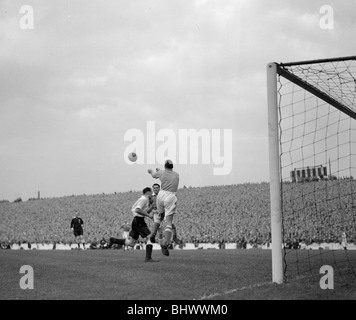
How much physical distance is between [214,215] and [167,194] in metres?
27.9

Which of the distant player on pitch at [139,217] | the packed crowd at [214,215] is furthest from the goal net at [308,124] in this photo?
the packed crowd at [214,215]

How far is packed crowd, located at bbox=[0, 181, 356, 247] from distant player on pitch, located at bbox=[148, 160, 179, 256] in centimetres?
999

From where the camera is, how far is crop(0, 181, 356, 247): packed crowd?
27.3 metres

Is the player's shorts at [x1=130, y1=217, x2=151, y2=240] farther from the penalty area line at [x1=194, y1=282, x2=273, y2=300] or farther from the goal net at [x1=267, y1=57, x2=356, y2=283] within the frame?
the penalty area line at [x1=194, y1=282, x2=273, y2=300]

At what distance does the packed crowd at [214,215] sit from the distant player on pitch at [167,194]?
9991 millimetres

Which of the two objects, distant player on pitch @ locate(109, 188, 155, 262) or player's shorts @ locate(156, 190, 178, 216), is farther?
distant player on pitch @ locate(109, 188, 155, 262)

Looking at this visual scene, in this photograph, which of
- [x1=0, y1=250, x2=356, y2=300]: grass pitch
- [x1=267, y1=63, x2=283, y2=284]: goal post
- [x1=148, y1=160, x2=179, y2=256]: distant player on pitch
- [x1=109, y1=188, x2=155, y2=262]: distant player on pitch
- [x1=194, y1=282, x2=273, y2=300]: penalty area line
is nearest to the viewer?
[x1=194, y1=282, x2=273, y2=300]: penalty area line

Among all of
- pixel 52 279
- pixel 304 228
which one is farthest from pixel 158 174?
pixel 304 228

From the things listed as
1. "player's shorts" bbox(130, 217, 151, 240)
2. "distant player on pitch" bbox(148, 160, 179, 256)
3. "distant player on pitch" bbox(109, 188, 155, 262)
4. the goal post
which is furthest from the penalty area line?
"player's shorts" bbox(130, 217, 151, 240)

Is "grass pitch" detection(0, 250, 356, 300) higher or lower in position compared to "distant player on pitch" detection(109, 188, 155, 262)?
lower

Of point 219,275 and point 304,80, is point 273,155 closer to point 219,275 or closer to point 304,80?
point 304,80

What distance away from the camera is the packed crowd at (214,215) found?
1077 inches

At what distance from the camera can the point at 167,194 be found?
38.2 feet

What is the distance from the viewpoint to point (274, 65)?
8.52 metres
